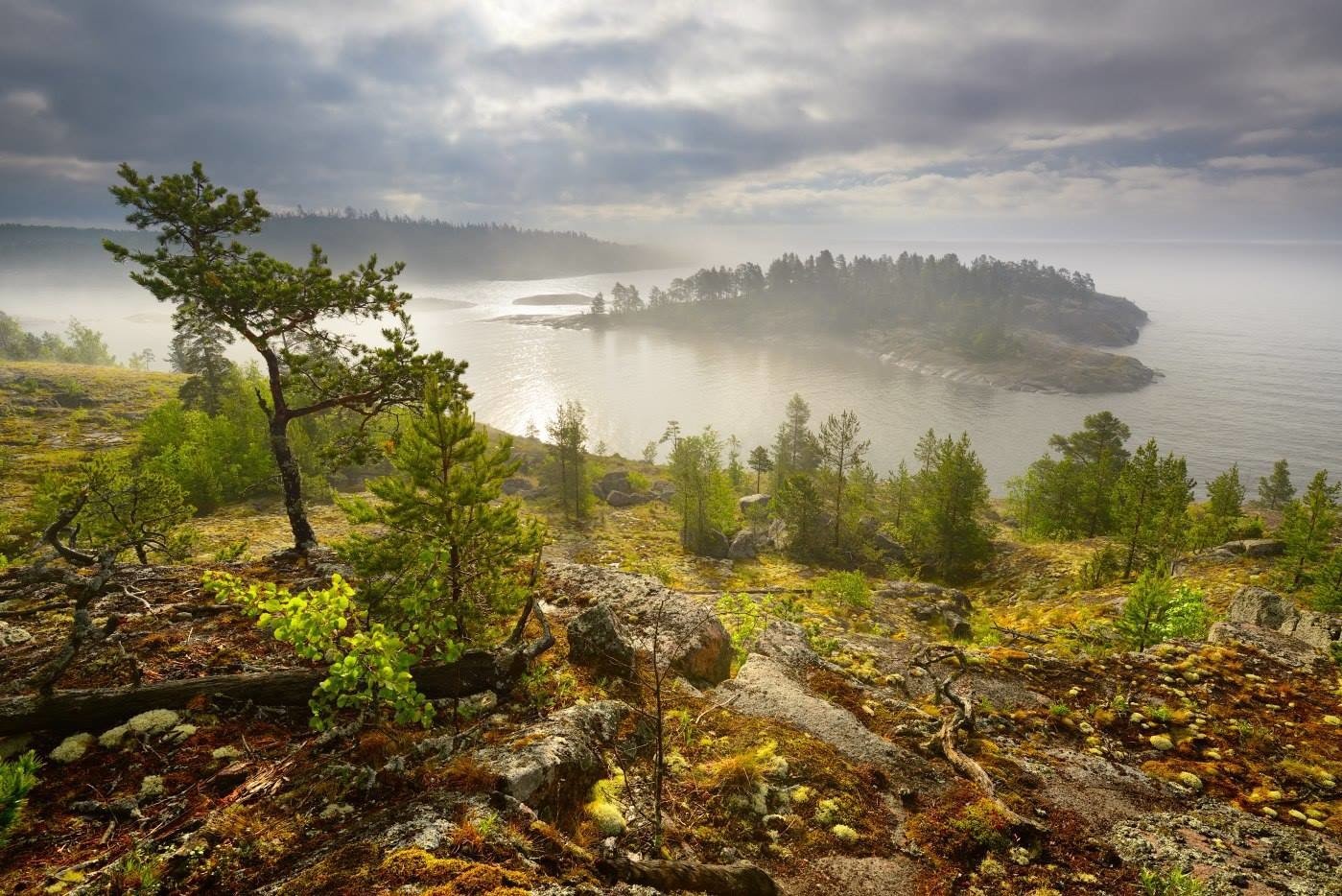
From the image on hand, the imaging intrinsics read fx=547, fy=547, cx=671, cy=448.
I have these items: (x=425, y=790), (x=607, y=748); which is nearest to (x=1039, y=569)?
(x=607, y=748)

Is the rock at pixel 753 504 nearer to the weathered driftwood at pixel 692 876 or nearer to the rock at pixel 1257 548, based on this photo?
the rock at pixel 1257 548

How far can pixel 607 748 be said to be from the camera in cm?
895

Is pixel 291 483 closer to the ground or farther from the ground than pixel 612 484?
farther from the ground

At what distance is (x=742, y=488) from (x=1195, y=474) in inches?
3598

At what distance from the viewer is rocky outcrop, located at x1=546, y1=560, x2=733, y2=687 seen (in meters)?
13.5

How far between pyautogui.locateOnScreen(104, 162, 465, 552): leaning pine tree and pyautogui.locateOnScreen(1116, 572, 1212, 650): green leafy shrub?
2200cm

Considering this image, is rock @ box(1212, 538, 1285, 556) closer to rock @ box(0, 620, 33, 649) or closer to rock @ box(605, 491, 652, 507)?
rock @ box(605, 491, 652, 507)

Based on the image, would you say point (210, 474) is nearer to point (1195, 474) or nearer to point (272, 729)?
point (272, 729)

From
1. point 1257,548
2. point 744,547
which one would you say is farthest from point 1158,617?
point 744,547

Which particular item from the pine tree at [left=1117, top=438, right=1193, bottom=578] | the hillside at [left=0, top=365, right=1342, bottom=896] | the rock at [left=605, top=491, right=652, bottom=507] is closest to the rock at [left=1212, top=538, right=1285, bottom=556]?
the pine tree at [left=1117, top=438, right=1193, bottom=578]

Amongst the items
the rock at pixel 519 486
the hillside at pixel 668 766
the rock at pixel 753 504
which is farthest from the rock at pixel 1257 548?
the rock at pixel 519 486

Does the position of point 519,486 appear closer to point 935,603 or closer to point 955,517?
point 955,517

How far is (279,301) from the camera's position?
15.6 metres

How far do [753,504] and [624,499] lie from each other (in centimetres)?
1790
